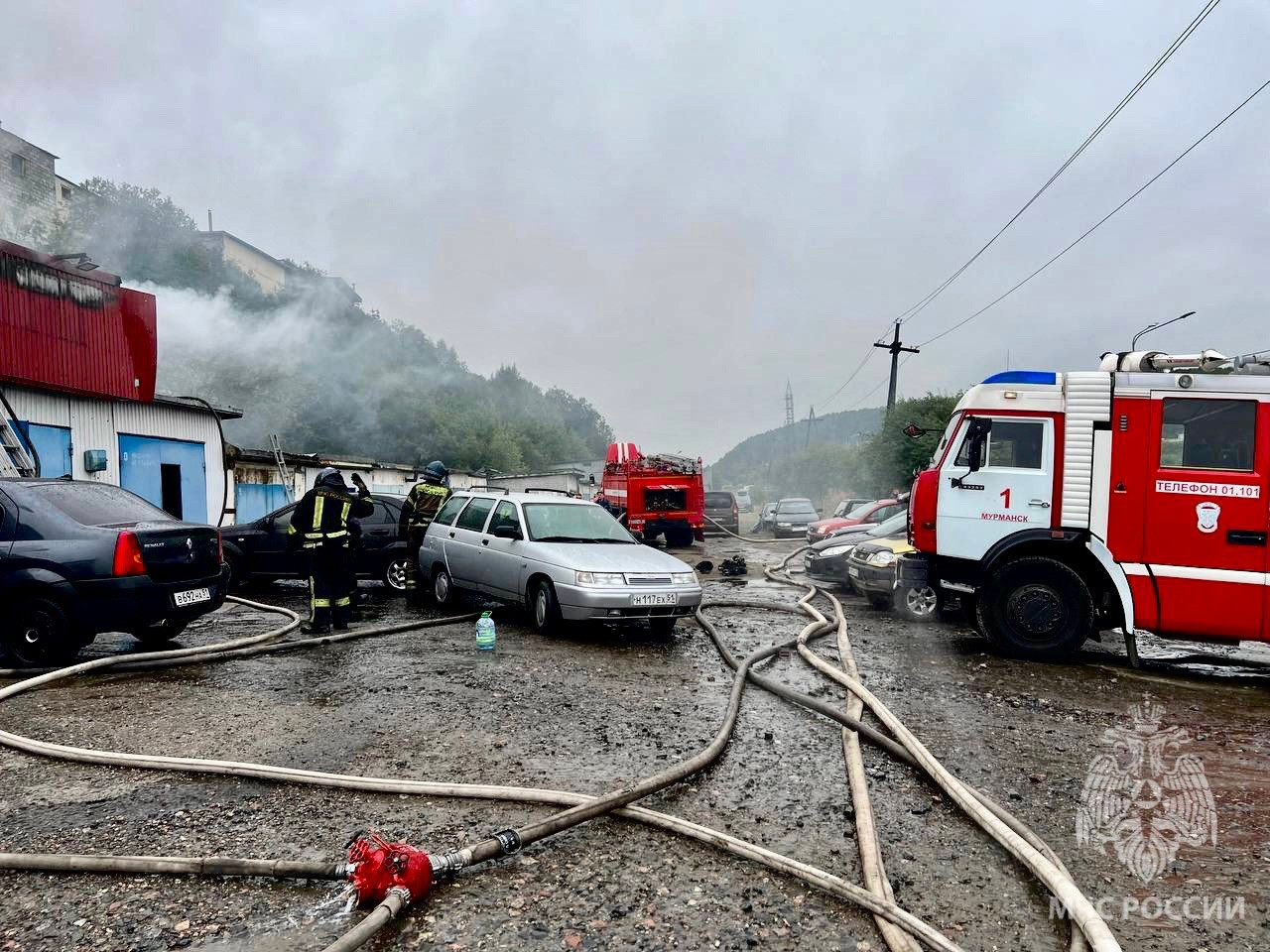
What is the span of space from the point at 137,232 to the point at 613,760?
53.3 metres

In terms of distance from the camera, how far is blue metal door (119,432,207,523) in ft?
48.2

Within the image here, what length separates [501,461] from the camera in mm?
60125

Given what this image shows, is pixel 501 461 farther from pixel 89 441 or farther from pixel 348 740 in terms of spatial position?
pixel 348 740

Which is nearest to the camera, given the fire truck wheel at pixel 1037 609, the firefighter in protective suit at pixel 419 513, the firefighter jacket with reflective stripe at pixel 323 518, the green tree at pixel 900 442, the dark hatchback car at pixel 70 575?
the dark hatchback car at pixel 70 575

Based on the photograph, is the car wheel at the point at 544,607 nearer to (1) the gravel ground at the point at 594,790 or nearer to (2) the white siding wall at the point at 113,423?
(1) the gravel ground at the point at 594,790

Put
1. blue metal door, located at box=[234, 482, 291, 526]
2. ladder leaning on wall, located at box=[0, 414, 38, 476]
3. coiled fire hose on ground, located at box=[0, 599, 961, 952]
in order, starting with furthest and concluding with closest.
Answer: blue metal door, located at box=[234, 482, 291, 526], ladder leaning on wall, located at box=[0, 414, 38, 476], coiled fire hose on ground, located at box=[0, 599, 961, 952]

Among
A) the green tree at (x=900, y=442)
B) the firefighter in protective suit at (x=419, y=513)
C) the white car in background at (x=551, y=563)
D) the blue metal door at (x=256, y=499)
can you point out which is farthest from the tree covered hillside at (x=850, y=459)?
the blue metal door at (x=256, y=499)

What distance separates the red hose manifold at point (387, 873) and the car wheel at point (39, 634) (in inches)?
191

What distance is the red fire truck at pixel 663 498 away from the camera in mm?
20672

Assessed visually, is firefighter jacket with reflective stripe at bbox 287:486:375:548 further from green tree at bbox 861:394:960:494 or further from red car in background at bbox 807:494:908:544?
green tree at bbox 861:394:960:494

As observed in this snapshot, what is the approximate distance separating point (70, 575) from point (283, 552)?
508cm

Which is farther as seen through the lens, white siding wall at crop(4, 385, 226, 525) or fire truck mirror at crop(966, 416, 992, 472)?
white siding wall at crop(4, 385, 226, 525)

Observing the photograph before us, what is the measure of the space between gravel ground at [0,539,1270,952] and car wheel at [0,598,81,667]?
586mm

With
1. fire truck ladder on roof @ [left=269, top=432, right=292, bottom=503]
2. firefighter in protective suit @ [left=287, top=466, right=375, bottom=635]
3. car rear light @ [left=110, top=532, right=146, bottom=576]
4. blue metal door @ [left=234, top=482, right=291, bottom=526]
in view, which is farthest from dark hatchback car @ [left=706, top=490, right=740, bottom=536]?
car rear light @ [left=110, top=532, right=146, bottom=576]
